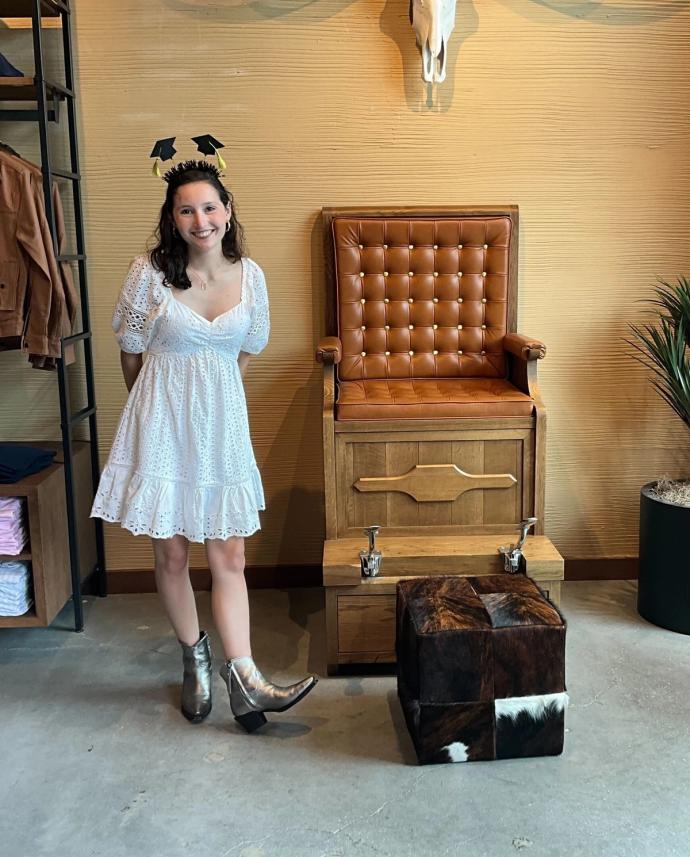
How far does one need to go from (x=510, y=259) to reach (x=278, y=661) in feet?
5.83

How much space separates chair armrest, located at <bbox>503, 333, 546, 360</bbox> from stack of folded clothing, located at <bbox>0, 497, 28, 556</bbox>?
5.96 ft

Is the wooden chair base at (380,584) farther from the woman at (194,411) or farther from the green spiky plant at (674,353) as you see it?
the green spiky plant at (674,353)

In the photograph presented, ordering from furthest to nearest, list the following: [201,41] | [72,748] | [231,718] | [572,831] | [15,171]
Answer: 1. [201,41]
2. [15,171]
3. [231,718]
4. [72,748]
5. [572,831]

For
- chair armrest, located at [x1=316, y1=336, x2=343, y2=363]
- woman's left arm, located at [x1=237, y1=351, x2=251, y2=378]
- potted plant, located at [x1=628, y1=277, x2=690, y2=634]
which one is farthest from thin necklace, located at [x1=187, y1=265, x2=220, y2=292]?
potted plant, located at [x1=628, y1=277, x2=690, y2=634]

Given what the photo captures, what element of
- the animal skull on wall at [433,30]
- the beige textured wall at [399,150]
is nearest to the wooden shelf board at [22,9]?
the beige textured wall at [399,150]

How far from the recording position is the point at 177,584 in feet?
8.23

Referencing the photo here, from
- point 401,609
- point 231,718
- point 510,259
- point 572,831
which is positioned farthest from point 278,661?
point 510,259

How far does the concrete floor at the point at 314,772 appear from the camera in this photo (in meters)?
1.97

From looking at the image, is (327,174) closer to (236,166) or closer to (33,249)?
(236,166)

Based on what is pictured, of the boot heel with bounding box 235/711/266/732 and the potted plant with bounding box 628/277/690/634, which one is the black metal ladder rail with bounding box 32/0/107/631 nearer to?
the boot heel with bounding box 235/711/266/732

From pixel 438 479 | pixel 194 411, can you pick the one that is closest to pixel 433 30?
pixel 438 479

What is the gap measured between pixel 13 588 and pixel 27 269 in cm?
107

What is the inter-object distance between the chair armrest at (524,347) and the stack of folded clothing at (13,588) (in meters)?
1.89

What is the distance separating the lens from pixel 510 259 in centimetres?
343
